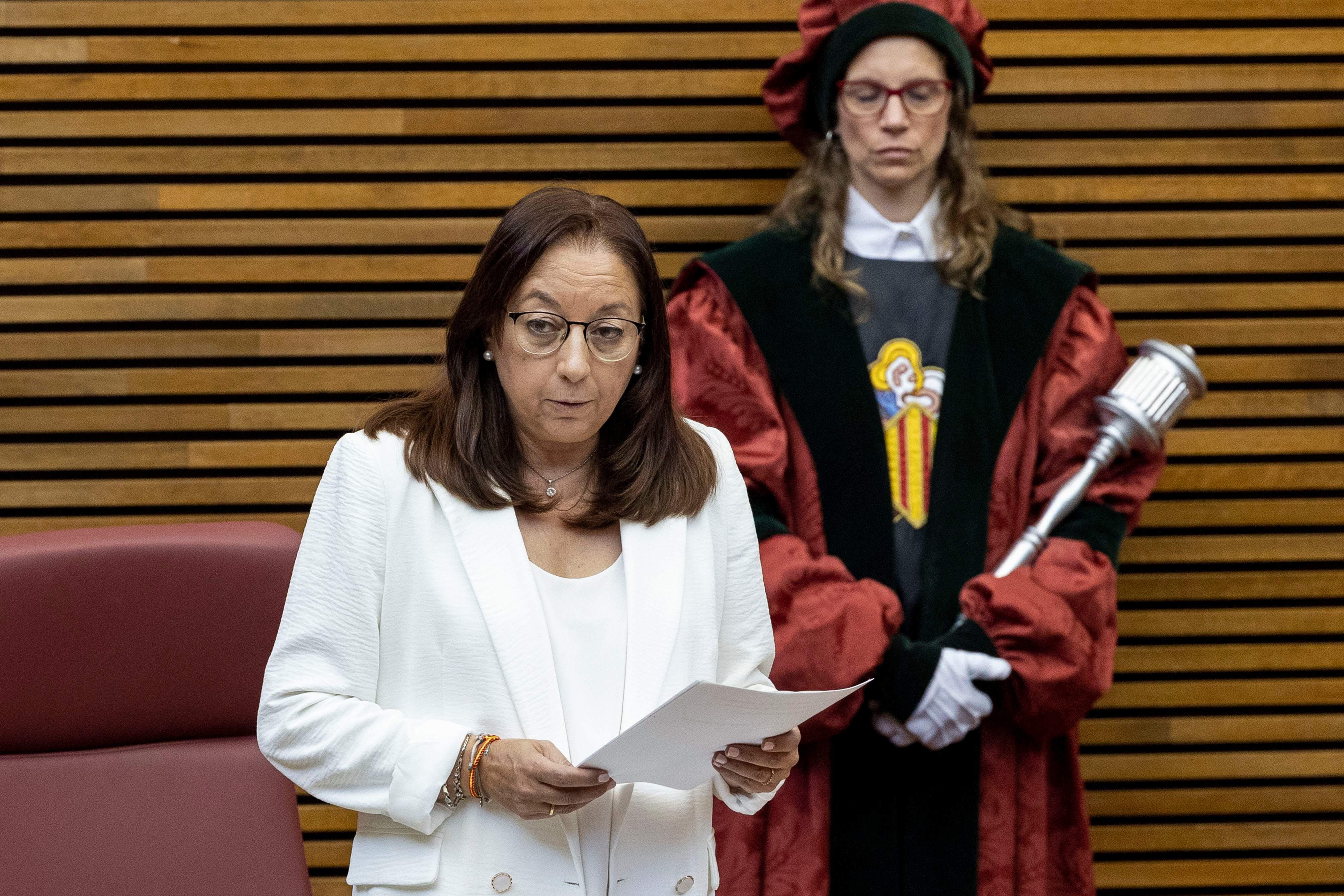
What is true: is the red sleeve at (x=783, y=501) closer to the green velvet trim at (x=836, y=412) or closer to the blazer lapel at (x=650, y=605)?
the green velvet trim at (x=836, y=412)

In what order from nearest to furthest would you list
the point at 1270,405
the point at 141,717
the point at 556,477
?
1. the point at 556,477
2. the point at 141,717
3. the point at 1270,405

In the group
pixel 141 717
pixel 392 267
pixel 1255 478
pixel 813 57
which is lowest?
pixel 141 717

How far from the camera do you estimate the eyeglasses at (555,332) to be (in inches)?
55.2

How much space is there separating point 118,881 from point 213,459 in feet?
4.28

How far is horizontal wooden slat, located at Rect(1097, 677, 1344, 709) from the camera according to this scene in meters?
2.96

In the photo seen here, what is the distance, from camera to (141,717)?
1761mm

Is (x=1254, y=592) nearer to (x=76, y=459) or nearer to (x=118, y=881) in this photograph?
(x=118, y=881)

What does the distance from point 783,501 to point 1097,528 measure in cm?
59

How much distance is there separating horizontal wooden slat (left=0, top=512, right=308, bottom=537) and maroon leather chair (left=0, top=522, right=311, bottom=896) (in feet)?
3.56

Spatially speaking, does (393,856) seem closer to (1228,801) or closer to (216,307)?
(216,307)

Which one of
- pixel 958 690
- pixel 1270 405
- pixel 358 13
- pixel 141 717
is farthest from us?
pixel 1270 405

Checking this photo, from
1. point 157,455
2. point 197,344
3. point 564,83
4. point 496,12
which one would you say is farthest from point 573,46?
point 157,455

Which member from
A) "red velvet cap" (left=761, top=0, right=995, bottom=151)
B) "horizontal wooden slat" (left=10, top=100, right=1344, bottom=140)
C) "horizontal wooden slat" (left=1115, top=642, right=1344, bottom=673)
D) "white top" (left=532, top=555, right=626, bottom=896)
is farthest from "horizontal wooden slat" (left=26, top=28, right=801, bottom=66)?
"white top" (left=532, top=555, right=626, bottom=896)

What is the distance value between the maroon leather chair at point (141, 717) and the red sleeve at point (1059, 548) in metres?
1.20
